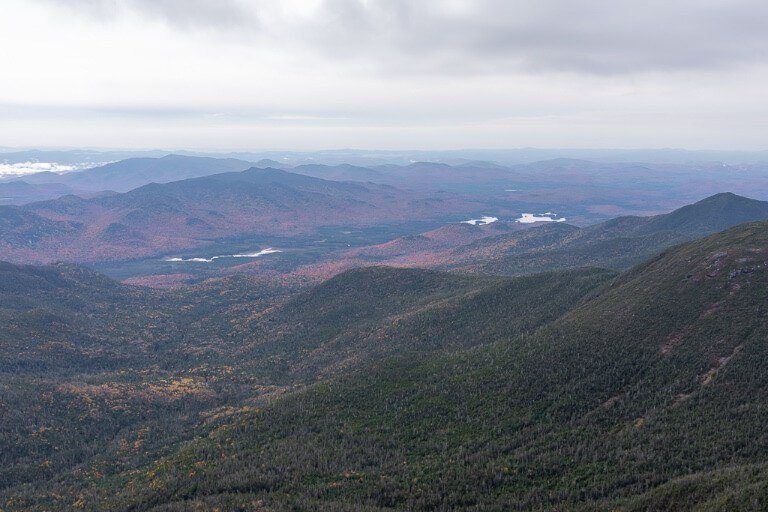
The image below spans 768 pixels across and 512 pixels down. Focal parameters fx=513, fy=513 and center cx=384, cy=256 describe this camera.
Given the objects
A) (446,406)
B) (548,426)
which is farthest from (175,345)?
(548,426)

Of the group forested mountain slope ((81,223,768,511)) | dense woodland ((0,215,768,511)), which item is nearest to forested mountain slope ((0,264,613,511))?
dense woodland ((0,215,768,511))

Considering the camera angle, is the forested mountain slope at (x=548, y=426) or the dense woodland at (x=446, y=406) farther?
the dense woodland at (x=446, y=406)

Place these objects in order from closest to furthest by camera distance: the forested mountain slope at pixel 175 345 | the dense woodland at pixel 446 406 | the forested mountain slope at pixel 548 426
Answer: the forested mountain slope at pixel 548 426
the dense woodland at pixel 446 406
the forested mountain slope at pixel 175 345

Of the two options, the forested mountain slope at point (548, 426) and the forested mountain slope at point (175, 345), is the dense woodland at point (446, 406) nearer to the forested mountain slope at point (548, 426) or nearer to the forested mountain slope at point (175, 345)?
the forested mountain slope at point (548, 426)

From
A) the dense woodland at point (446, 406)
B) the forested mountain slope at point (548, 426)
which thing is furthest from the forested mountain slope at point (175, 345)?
the forested mountain slope at point (548, 426)

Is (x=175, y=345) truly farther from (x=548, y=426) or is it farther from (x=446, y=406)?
(x=548, y=426)

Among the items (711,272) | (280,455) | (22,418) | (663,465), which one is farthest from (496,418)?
(22,418)

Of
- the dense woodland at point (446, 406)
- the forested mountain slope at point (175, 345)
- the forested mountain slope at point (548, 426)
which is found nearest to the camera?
the forested mountain slope at point (548, 426)

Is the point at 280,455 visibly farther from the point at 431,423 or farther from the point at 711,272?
the point at 711,272

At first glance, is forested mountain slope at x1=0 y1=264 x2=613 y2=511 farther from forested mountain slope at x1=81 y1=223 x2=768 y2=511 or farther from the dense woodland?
forested mountain slope at x1=81 y1=223 x2=768 y2=511
